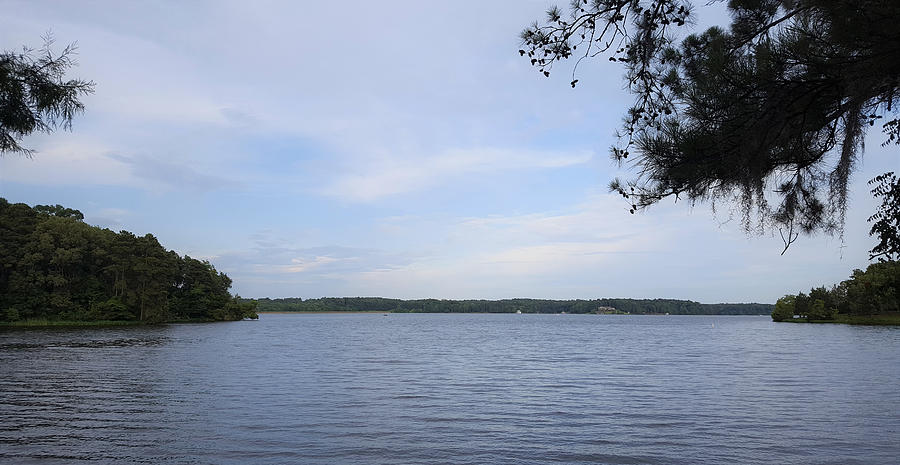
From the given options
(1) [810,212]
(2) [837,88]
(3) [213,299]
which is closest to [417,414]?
(1) [810,212]

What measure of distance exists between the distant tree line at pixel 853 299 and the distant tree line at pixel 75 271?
10358 cm

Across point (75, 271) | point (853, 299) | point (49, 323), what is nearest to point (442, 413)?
point (49, 323)

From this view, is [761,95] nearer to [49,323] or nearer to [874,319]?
[49,323]

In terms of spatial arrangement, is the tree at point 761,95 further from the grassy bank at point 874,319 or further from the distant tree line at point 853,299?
the grassy bank at point 874,319

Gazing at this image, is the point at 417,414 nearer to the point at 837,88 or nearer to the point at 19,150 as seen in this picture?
the point at 19,150

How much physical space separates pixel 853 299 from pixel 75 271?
5364 inches

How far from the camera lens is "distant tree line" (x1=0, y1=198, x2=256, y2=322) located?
7975cm

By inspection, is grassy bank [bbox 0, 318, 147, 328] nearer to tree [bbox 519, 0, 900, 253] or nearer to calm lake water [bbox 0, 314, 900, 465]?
calm lake water [bbox 0, 314, 900, 465]

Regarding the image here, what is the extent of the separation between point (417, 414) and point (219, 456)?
7.08 m

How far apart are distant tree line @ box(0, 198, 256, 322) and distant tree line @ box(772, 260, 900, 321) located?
10358 cm

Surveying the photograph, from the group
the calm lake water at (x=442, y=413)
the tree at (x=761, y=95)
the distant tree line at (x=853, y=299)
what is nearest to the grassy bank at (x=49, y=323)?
the calm lake water at (x=442, y=413)

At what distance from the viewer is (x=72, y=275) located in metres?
87.6

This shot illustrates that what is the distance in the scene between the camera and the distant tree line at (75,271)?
7975 cm

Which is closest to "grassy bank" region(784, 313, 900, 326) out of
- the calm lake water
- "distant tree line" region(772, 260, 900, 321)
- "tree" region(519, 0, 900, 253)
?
"distant tree line" region(772, 260, 900, 321)
